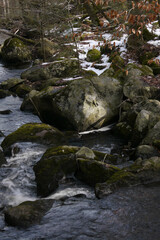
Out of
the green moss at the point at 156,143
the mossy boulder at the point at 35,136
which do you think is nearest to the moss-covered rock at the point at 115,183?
the green moss at the point at 156,143

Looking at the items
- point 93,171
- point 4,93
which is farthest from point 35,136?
point 4,93

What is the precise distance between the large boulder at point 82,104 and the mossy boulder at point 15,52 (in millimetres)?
11992

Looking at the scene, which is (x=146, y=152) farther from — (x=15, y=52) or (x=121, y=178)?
(x=15, y=52)

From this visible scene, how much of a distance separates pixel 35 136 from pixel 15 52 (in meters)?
14.6

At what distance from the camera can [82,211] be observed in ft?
17.4

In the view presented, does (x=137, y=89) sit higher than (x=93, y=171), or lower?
higher

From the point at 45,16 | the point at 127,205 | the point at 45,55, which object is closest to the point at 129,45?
the point at 45,16

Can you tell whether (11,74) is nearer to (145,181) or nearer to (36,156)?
(36,156)

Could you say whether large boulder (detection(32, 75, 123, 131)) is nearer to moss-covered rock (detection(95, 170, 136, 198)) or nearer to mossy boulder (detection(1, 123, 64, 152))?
mossy boulder (detection(1, 123, 64, 152))

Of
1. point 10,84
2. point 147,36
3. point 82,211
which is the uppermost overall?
point 147,36

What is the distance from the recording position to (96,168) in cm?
625

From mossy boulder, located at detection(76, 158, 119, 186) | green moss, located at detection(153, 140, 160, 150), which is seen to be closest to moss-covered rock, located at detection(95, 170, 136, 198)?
mossy boulder, located at detection(76, 158, 119, 186)

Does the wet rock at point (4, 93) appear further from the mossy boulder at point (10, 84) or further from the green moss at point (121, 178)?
the green moss at point (121, 178)

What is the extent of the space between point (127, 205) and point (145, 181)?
989 mm
